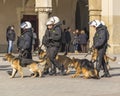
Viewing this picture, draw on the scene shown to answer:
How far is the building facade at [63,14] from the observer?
30.8 meters

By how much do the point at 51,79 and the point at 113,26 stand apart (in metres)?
16.3

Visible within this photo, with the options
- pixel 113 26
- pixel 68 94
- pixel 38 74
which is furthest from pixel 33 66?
pixel 113 26

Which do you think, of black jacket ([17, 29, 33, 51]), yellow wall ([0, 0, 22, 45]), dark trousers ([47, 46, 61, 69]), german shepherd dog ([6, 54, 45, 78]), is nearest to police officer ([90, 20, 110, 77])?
dark trousers ([47, 46, 61, 69])

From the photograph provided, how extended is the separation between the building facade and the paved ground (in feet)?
44.7

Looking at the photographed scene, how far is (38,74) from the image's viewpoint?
17312 mm

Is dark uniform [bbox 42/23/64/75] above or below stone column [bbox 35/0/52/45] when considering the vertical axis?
below

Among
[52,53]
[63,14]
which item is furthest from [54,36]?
[63,14]

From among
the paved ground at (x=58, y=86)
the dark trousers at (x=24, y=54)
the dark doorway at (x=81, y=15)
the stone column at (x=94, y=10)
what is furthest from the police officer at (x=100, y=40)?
the dark doorway at (x=81, y=15)

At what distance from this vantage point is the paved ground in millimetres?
13055

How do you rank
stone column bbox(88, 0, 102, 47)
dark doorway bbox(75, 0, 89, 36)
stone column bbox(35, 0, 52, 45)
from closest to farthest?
stone column bbox(35, 0, 52, 45) → stone column bbox(88, 0, 102, 47) → dark doorway bbox(75, 0, 89, 36)

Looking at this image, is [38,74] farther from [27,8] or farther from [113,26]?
[27,8]

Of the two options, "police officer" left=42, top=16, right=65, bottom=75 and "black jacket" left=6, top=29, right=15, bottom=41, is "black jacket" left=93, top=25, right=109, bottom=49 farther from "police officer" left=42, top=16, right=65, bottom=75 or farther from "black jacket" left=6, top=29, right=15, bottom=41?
"black jacket" left=6, top=29, right=15, bottom=41

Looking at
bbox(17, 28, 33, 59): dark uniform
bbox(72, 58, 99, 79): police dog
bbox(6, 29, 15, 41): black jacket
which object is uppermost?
bbox(17, 28, 33, 59): dark uniform

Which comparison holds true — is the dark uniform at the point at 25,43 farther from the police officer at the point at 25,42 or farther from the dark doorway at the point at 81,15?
the dark doorway at the point at 81,15
